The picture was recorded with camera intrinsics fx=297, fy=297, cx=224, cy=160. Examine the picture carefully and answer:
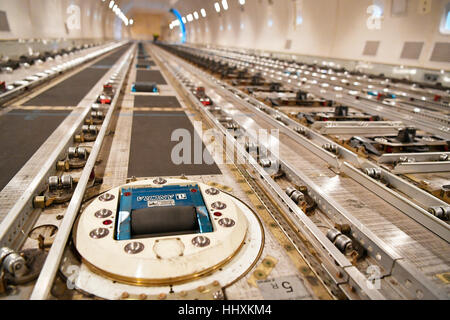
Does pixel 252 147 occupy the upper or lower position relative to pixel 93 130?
lower

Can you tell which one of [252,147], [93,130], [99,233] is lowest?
[99,233]

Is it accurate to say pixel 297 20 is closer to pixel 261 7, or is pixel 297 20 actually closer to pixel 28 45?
pixel 261 7

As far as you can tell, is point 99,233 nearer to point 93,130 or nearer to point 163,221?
point 163,221

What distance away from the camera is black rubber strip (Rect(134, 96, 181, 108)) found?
20.4ft

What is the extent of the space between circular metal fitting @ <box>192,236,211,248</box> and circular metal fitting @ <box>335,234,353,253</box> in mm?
916

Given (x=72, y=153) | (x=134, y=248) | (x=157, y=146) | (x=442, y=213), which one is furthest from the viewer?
(x=157, y=146)

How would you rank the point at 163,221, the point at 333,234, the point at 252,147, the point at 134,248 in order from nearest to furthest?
the point at 134,248, the point at 163,221, the point at 333,234, the point at 252,147

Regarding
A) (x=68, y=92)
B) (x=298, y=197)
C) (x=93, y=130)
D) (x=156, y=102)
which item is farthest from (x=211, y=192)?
(x=68, y=92)

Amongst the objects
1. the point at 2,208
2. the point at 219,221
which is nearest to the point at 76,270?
the point at 219,221

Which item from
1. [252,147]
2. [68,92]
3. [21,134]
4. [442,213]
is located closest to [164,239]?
[252,147]

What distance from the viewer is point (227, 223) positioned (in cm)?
204

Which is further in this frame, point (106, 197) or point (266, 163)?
point (266, 163)

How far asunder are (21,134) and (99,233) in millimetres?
3247
